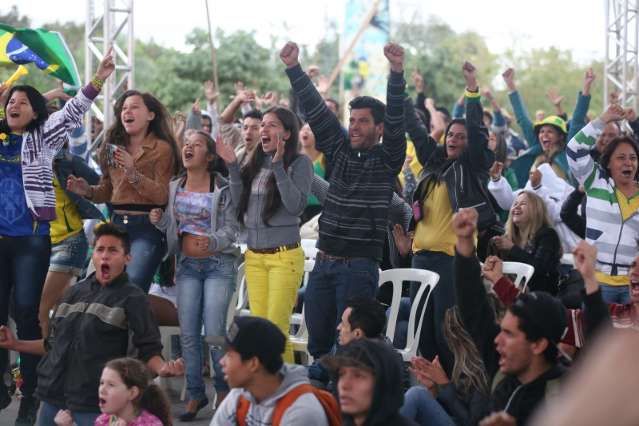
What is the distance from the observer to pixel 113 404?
5.04 metres

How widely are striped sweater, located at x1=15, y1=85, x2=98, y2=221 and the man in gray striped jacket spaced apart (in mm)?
1342

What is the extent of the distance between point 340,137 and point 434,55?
38257 mm

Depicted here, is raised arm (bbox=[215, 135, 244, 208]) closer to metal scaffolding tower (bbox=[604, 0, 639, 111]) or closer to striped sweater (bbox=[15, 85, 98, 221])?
striped sweater (bbox=[15, 85, 98, 221])

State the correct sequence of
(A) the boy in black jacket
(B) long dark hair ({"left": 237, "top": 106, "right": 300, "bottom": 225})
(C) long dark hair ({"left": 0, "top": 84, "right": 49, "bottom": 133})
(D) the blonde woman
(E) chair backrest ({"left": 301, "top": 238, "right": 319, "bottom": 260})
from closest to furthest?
(A) the boy in black jacket, (B) long dark hair ({"left": 237, "top": 106, "right": 300, "bottom": 225}), (C) long dark hair ({"left": 0, "top": 84, "right": 49, "bottom": 133}), (D) the blonde woman, (E) chair backrest ({"left": 301, "top": 238, "right": 319, "bottom": 260})

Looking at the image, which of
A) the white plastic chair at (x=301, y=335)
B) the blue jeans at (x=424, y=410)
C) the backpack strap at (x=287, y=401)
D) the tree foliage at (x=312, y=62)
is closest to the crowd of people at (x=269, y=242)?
the blue jeans at (x=424, y=410)

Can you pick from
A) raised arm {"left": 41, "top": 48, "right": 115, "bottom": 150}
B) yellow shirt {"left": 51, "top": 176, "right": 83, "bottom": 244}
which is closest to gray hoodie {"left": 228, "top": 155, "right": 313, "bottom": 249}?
raised arm {"left": 41, "top": 48, "right": 115, "bottom": 150}

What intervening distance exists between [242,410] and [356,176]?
229cm

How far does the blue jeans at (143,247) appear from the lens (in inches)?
276

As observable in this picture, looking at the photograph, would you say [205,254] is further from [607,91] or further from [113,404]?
[607,91]

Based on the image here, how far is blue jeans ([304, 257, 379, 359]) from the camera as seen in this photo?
634 cm

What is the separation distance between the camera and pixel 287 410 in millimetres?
4426

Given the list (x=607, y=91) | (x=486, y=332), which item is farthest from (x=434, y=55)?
(x=486, y=332)

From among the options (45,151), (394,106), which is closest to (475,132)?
(394,106)

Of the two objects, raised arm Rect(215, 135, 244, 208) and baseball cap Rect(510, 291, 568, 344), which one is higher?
raised arm Rect(215, 135, 244, 208)
